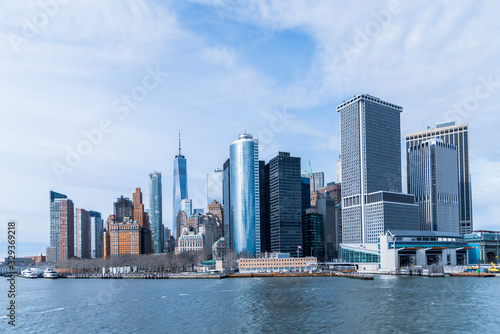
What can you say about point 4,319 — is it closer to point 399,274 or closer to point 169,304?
point 169,304

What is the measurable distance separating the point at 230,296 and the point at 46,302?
43103 millimetres

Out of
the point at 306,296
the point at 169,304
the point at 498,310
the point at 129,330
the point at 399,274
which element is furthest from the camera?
the point at 399,274

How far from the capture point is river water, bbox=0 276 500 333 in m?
68.4

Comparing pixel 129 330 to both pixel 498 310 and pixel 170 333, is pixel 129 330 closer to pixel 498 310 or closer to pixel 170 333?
pixel 170 333

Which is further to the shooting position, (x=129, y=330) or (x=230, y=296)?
(x=230, y=296)

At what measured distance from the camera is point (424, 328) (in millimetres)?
65875

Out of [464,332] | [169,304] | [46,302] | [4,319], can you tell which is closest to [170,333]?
[169,304]

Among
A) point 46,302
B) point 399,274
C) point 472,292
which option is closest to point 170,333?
point 46,302

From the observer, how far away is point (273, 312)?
266 ft

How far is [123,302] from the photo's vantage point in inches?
4003

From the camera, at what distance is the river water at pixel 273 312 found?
6838 centimetres

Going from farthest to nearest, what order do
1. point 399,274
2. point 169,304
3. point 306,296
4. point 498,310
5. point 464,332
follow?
point 399,274, point 306,296, point 169,304, point 498,310, point 464,332

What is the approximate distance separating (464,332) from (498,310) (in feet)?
70.7

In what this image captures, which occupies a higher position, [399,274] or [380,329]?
[380,329]
